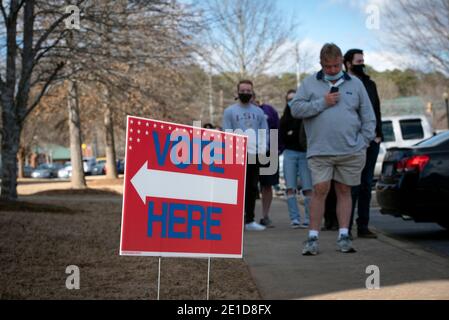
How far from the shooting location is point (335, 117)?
7273mm

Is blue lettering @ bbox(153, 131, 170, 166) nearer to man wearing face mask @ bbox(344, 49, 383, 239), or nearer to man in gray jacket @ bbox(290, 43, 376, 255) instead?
man in gray jacket @ bbox(290, 43, 376, 255)

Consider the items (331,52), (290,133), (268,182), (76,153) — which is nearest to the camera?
(331,52)

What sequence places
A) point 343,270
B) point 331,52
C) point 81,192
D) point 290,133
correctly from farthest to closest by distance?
point 81,192
point 290,133
point 331,52
point 343,270

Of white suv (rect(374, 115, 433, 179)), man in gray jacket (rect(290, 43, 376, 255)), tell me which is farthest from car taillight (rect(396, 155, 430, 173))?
white suv (rect(374, 115, 433, 179))

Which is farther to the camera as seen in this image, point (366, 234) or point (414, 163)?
point (414, 163)

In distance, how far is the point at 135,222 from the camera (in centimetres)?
514

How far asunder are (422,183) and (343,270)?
9.39ft

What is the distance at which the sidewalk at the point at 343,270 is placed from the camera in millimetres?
5562

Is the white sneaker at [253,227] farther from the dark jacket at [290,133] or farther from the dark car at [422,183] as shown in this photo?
the dark car at [422,183]

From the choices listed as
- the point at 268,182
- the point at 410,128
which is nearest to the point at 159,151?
the point at 268,182

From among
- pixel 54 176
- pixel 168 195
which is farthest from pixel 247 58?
pixel 54 176

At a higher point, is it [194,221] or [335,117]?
[335,117]

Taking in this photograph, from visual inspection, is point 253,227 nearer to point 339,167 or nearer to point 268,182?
point 268,182
